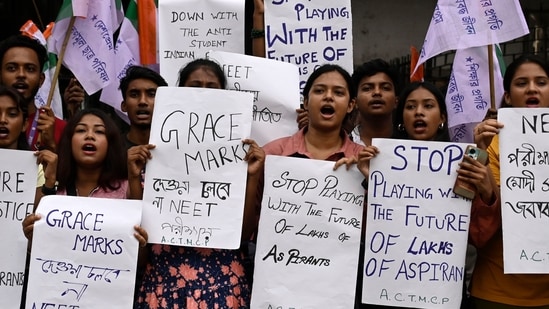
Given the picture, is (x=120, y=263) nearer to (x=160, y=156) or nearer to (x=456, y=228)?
(x=160, y=156)

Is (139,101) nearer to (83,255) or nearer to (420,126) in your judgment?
(83,255)

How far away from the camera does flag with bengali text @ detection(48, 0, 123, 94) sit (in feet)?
18.1

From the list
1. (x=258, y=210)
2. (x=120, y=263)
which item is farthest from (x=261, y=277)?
(x=120, y=263)

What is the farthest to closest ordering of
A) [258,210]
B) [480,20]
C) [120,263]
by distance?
1. [480,20]
2. [258,210]
3. [120,263]

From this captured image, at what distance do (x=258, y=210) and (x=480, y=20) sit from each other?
6.28ft

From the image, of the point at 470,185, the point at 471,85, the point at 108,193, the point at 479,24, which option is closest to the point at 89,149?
the point at 108,193

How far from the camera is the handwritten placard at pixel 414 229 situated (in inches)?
164

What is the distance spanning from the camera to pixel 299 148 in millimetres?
4395

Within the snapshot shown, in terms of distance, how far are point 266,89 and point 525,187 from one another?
1.54 metres

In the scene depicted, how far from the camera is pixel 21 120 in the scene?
14.8 ft

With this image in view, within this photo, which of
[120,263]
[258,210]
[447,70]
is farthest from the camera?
[447,70]

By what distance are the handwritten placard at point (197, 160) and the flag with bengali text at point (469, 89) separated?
1968 mm

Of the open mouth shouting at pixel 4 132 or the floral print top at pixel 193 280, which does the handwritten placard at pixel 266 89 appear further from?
the open mouth shouting at pixel 4 132

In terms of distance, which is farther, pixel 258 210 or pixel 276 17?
pixel 276 17
